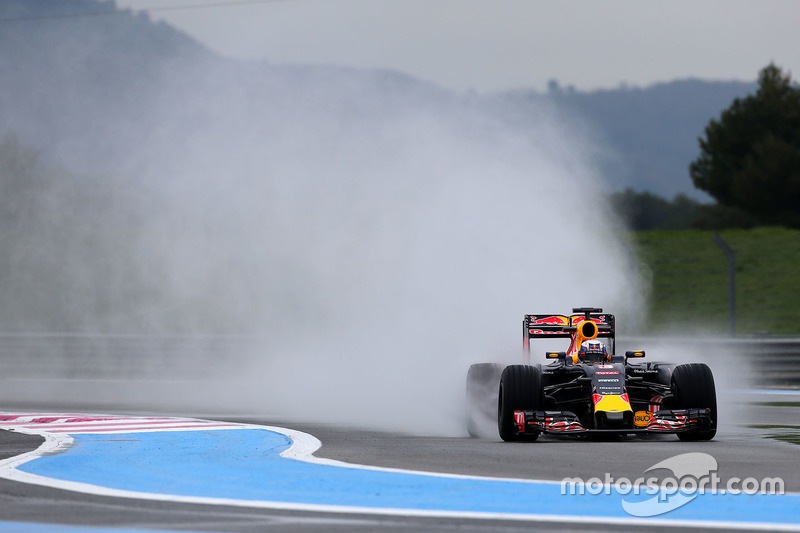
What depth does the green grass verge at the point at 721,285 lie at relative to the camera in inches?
1283

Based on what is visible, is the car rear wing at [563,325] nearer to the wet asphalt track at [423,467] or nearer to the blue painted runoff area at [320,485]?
the wet asphalt track at [423,467]

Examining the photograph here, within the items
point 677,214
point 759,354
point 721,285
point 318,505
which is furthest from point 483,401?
point 677,214

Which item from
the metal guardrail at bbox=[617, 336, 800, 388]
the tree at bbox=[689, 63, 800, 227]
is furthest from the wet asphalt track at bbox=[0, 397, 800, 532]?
the tree at bbox=[689, 63, 800, 227]

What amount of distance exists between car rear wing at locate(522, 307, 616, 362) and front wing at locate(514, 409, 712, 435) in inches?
74.6

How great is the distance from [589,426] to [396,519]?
14.8ft

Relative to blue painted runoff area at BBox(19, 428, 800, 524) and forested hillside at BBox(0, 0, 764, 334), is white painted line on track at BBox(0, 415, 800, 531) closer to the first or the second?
blue painted runoff area at BBox(19, 428, 800, 524)

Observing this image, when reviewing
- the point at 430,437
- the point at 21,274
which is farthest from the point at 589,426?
the point at 21,274

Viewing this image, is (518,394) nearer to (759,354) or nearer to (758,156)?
(759,354)

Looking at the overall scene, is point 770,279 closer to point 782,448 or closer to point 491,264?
point 491,264

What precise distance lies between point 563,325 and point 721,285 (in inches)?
975

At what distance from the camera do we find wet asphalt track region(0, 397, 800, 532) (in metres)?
6.60

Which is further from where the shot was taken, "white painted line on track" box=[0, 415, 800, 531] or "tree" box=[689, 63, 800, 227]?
"tree" box=[689, 63, 800, 227]

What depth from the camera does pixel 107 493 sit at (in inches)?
307

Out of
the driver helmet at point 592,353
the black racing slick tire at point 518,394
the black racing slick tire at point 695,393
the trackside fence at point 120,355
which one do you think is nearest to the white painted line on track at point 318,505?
the black racing slick tire at point 518,394
